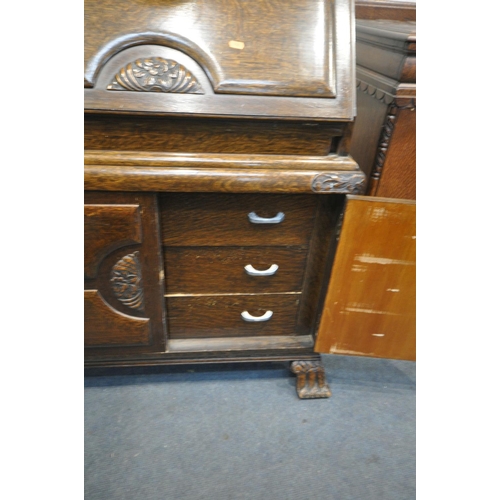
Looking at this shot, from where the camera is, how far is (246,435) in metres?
1.02

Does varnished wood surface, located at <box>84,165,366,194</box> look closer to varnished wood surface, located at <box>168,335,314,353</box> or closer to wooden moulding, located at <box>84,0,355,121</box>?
wooden moulding, located at <box>84,0,355,121</box>

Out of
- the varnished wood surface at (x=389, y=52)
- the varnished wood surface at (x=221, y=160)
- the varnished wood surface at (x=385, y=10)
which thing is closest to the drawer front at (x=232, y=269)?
the varnished wood surface at (x=221, y=160)

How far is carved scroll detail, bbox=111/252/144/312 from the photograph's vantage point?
88 cm

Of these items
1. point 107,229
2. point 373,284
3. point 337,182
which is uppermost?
point 337,182

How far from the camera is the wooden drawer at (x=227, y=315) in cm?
101

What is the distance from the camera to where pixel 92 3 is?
0.74 m

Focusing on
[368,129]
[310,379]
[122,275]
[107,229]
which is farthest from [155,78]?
[310,379]

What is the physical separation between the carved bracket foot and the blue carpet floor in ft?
0.08

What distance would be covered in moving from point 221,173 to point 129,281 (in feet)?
1.18

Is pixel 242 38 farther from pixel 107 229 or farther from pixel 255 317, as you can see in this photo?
pixel 255 317

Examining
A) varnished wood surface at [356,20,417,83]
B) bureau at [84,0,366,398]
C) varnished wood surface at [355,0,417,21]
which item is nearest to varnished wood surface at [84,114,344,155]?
bureau at [84,0,366,398]

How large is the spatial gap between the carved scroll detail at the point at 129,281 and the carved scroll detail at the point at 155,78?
0.36 metres

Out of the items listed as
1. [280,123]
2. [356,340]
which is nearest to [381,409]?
[356,340]

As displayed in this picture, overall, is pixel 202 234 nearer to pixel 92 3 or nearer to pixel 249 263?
pixel 249 263
